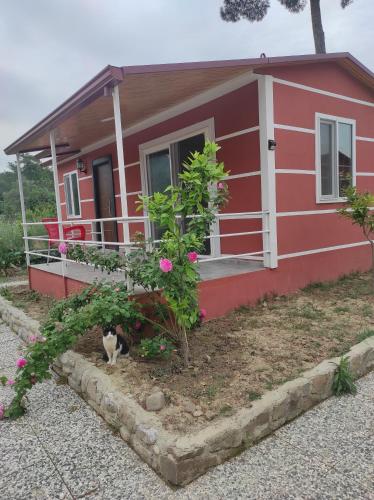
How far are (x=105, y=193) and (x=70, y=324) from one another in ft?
19.1

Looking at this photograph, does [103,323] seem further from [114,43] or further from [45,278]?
[114,43]

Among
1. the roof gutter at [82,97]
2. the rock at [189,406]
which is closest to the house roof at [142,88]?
the roof gutter at [82,97]

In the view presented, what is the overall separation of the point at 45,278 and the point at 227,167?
10.5 ft

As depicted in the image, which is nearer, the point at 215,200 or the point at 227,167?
the point at 215,200

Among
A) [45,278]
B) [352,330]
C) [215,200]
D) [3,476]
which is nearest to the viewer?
[3,476]

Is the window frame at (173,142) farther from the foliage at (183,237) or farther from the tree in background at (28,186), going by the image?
the tree in background at (28,186)

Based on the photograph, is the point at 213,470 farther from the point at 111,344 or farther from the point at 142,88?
the point at 142,88

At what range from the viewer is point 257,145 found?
15.0ft

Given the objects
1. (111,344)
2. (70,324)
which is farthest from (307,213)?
(70,324)

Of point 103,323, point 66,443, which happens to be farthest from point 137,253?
point 66,443

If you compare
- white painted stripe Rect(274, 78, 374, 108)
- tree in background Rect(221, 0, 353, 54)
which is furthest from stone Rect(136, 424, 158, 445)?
tree in background Rect(221, 0, 353, 54)

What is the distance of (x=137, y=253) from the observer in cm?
313

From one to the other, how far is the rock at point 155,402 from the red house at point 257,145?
1560mm

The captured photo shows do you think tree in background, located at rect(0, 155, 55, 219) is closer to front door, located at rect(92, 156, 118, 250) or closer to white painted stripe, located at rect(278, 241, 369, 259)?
front door, located at rect(92, 156, 118, 250)
